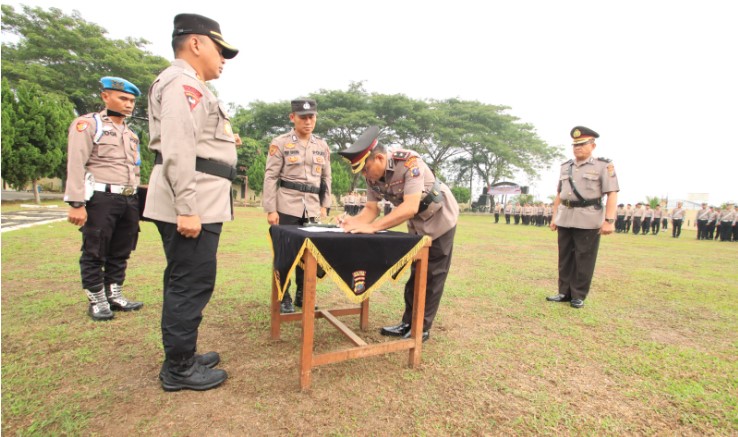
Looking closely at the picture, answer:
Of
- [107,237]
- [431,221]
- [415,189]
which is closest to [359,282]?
[415,189]

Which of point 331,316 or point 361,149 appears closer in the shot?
point 361,149

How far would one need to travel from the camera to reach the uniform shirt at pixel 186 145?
195cm

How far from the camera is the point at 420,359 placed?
8.54 feet

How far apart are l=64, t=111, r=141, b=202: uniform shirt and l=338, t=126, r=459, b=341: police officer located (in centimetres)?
218

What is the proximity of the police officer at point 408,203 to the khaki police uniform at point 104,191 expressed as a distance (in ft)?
7.10

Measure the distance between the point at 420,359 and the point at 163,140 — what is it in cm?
212

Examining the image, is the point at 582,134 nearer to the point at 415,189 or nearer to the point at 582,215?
the point at 582,215

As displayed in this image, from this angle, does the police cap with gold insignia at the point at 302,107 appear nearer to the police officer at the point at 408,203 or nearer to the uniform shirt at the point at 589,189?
the police officer at the point at 408,203

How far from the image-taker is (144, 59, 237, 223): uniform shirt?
6.39 ft

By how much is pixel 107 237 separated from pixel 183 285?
5.44 ft

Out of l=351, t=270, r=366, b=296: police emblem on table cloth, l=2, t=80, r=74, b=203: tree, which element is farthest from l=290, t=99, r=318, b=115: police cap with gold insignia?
l=2, t=80, r=74, b=203: tree

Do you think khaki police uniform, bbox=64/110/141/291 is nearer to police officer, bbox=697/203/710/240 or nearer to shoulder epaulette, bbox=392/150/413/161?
shoulder epaulette, bbox=392/150/413/161

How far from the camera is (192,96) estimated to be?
2.01 metres

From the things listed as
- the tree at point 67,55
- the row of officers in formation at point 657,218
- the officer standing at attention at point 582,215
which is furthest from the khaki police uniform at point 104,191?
the tree at point 67,55
